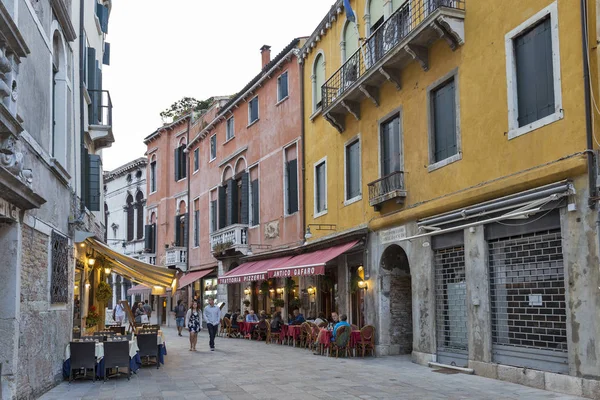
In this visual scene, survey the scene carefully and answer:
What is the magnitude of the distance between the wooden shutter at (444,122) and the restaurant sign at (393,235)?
1.94 metres

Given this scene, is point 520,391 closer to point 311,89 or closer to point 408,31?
point 408,31

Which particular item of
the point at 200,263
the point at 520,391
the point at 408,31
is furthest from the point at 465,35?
the point at 200,263

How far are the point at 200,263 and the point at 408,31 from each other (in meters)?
19.4

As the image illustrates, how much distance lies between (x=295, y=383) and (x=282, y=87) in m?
13.9

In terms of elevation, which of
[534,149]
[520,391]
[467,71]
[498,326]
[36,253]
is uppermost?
[467,71]

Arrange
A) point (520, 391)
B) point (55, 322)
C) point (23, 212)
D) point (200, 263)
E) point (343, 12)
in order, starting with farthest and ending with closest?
point (200, 263)
point (343, 12)
point (55, 322)
point (520, 391)
point (23, 212)

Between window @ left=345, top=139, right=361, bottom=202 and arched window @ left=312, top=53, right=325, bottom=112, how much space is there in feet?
9.15

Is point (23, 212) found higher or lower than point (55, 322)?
higher

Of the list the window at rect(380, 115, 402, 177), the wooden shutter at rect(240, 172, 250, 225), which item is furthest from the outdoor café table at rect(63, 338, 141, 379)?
the wooden shutter at rect(240, 172, 250, 225)

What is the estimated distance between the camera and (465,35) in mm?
12406

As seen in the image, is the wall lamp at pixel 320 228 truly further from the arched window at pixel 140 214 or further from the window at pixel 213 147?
the arched window at pixel 140 214

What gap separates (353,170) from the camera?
17812mm

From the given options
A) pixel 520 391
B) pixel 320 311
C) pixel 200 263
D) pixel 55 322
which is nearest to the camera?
pixel 520 391

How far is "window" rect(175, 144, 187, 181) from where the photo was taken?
34.6 metres
